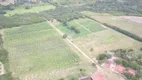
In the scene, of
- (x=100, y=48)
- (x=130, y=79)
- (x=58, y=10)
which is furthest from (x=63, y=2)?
(x=130, y=79)

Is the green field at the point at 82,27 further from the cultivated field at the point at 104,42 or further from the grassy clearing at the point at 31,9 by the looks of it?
the grassy clearing at the point at 31,9

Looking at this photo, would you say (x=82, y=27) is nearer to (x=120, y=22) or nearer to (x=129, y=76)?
(x=120, y=22)

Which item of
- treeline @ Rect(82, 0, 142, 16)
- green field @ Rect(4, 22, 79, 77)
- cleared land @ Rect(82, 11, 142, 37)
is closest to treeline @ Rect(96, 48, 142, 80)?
green field @ Rect(4, 22, 79, 77)

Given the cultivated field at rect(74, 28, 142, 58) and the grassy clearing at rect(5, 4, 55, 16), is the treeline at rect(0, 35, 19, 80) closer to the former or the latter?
the cultivated field at rect(74, 28, 142, 58)

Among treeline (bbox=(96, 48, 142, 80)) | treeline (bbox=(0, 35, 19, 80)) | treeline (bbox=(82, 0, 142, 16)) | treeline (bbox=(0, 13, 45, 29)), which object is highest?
treeline (bbox=(82, 0, 142, 16))

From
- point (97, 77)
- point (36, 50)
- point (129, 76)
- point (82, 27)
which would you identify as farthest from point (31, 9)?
point (129, 76)

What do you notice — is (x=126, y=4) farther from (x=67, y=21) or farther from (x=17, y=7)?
(x=17, y=7)

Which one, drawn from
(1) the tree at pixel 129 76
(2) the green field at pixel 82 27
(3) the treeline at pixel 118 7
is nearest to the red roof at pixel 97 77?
(1) the tree at pixel 129 76
